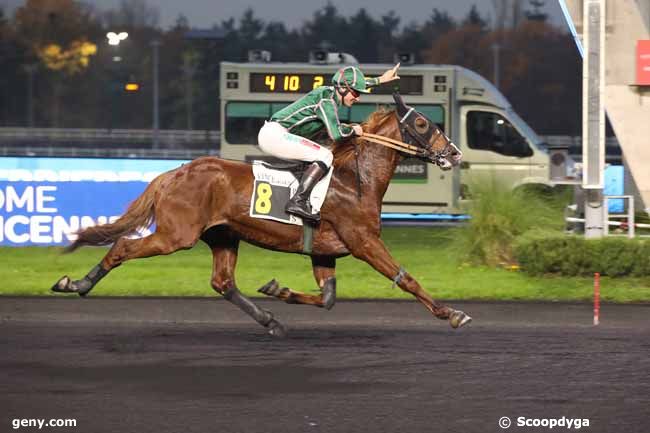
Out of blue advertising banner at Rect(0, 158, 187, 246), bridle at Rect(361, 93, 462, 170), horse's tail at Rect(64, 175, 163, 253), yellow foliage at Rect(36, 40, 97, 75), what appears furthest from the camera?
yellow foliage at Rect(36, 40, 97, 75)

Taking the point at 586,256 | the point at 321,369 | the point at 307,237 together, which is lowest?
the point at 321,369

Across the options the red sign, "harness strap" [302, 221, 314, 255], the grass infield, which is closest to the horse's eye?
"harness strap" [302, 221, 314, 255]

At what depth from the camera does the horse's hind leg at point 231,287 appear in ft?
35.2

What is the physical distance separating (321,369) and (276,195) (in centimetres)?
206

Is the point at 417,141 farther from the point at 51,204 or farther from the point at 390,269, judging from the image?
the point at 51,204

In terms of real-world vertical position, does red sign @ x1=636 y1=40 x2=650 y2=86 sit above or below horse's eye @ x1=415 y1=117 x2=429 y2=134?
above

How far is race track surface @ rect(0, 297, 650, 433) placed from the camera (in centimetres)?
748

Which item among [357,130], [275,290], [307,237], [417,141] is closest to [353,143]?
[357,130]

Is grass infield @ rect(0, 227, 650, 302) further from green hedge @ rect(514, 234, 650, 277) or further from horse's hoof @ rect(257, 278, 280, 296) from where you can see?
horse's hoof @ rect(257, 278, 280, 296)

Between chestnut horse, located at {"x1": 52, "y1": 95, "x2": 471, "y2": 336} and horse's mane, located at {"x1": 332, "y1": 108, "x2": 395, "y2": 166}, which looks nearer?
chestnut horse, located at {"x1": 52, "y1": 95, "x2": 471, "y2": 336}

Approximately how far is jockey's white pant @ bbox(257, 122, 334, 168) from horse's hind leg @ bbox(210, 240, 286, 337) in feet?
3.14

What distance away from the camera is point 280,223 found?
35.1 feet

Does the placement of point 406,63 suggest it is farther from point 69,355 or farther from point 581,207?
point 69,355

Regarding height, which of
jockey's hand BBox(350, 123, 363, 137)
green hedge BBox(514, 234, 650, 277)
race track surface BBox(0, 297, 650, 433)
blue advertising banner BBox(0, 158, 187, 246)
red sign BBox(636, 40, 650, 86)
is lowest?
race track surface BBox(0, 297, 650, 433)
